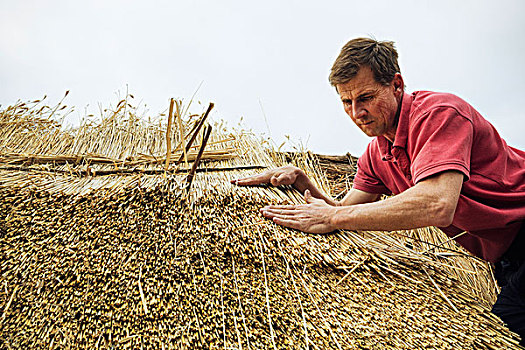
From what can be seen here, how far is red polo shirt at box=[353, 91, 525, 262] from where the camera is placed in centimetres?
132

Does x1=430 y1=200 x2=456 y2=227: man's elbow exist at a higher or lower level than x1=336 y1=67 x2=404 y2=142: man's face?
lower

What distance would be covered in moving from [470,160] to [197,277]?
1293mm

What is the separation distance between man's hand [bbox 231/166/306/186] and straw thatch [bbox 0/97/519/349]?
0.12 meters

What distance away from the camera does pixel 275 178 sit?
1881 mm

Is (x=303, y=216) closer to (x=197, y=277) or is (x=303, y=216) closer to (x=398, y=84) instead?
(x=197, y=277)

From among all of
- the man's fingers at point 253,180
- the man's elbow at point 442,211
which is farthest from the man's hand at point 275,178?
the man's elbow at point 442,211

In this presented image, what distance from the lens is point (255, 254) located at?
4.35 ft

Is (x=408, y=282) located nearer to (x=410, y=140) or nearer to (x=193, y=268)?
(x=410, y=140)

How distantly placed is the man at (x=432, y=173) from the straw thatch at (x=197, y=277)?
0.17 m

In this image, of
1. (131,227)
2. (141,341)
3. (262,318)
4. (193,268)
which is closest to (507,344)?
(262,318)

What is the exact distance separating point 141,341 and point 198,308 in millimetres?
215

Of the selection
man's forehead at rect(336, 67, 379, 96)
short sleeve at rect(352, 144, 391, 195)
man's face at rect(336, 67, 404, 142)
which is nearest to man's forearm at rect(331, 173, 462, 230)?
man's face at rect(336, 67, 404, 142)

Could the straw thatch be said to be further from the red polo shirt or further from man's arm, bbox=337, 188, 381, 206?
man's arm, bbox=337, 188, 381, 206

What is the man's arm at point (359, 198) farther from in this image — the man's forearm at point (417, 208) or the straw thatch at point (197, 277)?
the man's forearm at point (417, 208)
